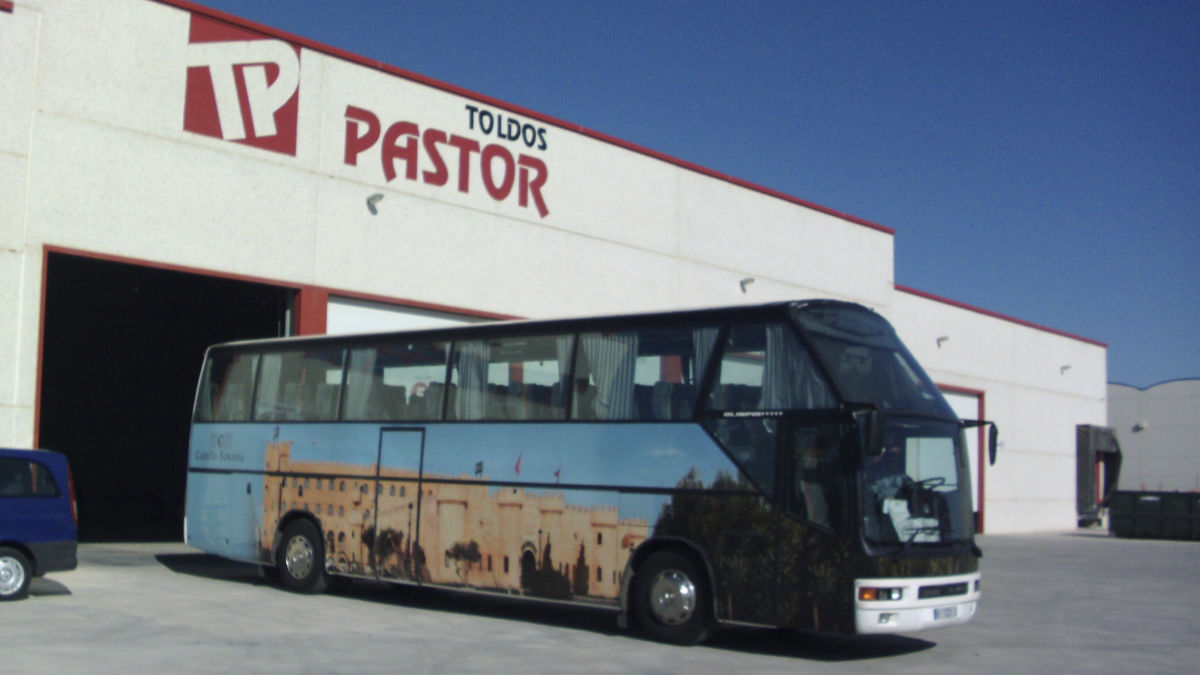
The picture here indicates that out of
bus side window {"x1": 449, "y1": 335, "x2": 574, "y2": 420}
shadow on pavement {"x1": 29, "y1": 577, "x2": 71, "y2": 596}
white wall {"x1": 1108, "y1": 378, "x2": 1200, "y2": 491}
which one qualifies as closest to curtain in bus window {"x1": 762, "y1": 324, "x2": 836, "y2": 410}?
bus side window {"x1": 449, "y1": 335, "x2": 574, "y2": 420}

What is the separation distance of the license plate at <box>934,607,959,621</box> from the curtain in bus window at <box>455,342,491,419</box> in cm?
504

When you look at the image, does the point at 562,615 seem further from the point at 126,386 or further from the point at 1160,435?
the point at 1160,435

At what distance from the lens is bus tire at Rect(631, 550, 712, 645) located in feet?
36.7

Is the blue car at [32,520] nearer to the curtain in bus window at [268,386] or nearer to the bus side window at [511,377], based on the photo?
the curtain in bus window at [268,386]

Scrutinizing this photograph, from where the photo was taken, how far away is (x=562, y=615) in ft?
45.1

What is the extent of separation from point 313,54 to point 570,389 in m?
10.2

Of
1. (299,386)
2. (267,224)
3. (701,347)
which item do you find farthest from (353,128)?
(701,347)

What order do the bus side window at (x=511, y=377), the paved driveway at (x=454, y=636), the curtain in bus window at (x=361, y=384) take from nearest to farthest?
the paved driveway at (x=454, y=636) → the bus side window at (x=511, y=377) → the curtain in bus window at (x=361, y=384)

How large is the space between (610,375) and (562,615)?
3243 mm

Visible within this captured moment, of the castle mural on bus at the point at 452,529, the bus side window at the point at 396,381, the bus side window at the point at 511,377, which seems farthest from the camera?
the bus side window at the point at 396,381

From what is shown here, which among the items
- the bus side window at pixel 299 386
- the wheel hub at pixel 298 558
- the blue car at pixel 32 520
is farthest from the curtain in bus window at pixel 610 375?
the blue car at pixel 32 520

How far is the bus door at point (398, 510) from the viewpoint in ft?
44.8

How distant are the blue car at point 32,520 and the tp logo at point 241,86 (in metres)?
7.01

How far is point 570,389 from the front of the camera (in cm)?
1236
